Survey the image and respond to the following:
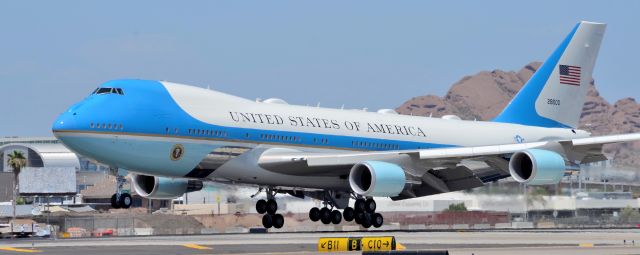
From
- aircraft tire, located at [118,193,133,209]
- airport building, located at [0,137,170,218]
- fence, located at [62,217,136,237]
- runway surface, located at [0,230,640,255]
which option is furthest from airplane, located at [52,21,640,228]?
airport building, located at [0,137,170,218]

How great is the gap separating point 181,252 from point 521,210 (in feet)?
90.1

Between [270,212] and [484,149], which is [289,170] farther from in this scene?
[484,149]

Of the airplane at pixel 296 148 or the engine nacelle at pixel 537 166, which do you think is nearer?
the airplane at pixel 296 148

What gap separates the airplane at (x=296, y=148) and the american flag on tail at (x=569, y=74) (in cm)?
307

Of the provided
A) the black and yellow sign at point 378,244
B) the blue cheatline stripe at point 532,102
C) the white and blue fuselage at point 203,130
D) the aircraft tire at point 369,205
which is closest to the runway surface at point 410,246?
the black and yellow sign at point 378,244

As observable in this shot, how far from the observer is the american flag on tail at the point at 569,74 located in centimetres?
6188

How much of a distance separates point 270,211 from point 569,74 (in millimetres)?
18206

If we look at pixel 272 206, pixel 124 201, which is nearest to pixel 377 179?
pixel 272 206

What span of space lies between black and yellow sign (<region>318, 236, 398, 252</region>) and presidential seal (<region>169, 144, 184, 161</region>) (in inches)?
521

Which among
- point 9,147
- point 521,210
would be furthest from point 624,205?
point 9,147

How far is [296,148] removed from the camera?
2042 inches

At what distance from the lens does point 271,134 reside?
167ft

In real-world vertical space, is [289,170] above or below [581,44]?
below

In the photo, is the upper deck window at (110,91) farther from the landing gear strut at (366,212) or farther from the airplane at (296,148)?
the landing gear strut at (366,212)
